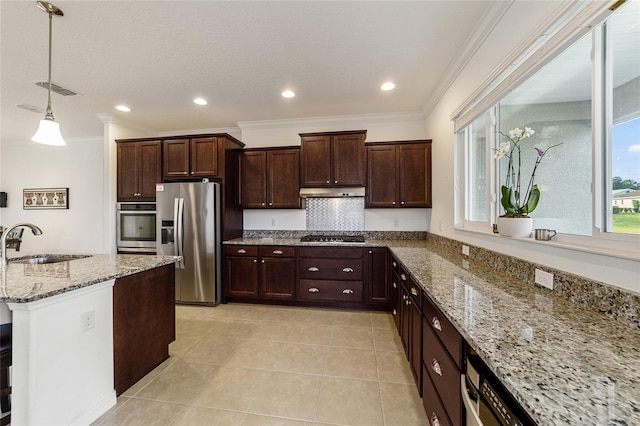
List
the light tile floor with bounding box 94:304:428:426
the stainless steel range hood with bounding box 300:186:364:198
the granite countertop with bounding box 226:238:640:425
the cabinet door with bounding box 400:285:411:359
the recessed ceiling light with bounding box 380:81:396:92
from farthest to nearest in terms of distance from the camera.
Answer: the stainless steel range hood with bounding box 300:186:364:198, the recessed ceiling light with bounding box 380:81:396:92, the cabinet door with bounding box 400:285:411:359, the light tile floor with bounding box 94:304:428:426, the granite countertop with bounding box 226:238:640:425

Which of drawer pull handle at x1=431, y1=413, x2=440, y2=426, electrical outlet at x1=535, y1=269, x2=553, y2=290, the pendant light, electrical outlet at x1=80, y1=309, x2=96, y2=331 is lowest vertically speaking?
drawer pull handle at x1=431, y1=413, x2=440, y2=426

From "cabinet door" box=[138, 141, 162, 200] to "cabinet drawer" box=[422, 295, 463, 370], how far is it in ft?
13.1

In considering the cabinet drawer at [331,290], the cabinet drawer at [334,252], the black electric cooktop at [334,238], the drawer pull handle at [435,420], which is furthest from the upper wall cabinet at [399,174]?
the drawer pull handle at [435,420]

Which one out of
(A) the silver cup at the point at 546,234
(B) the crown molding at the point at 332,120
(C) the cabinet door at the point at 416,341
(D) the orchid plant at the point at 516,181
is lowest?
(C) the cabinet door at the point at 416,341

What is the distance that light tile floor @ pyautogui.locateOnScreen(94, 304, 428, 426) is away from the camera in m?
1.66

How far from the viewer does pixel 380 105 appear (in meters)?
3.54

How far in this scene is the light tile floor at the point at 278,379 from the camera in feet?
5.46

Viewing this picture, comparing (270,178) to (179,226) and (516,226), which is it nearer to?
(179,226)

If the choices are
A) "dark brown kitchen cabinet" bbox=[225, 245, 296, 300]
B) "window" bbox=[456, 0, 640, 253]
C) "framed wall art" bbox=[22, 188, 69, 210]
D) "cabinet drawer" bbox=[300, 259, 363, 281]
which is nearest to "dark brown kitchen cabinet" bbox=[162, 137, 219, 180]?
"dark brown kitchen cabinet" bbox=[225, 245, 296, 300]

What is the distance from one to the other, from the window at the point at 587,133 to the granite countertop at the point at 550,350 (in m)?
0.36

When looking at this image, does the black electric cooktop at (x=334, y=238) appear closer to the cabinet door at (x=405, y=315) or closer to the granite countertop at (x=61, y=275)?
the cabinet door at (x=405, y=315)

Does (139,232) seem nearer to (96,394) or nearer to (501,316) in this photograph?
(96,394)

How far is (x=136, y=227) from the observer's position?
3865mm

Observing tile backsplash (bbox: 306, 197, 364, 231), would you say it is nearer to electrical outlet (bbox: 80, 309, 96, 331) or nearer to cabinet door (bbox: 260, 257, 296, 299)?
cabinet door (bbox: 260, 257, 296, 299)
